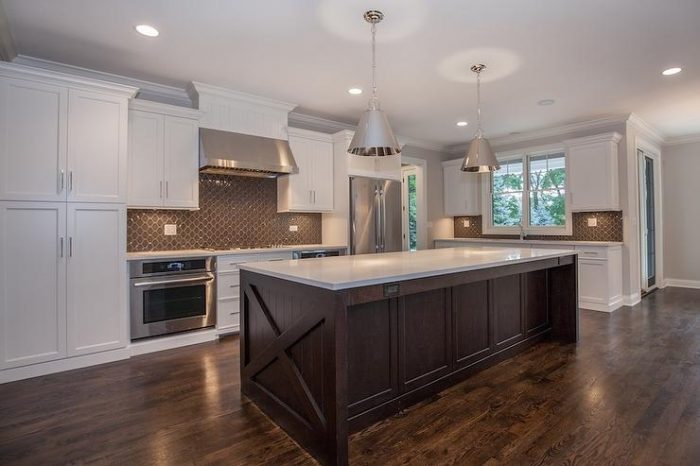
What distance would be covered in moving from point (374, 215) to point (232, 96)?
2.30 m

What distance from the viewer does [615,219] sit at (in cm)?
555

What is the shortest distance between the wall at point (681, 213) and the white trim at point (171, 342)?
7.54m

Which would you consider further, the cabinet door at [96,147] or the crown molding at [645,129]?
the crown molding at [645,129]

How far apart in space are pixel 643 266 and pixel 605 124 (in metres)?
2.35

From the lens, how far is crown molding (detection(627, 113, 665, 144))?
5.46 meters

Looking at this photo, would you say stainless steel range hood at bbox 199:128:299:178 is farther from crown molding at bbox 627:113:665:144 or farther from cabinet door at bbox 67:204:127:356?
crown molding at bbox 627:113:665:144

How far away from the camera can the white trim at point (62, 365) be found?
2.99 meters

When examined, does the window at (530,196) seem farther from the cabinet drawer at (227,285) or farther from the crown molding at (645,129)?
the cabinet drawer at (227,285)

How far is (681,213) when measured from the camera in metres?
6.71

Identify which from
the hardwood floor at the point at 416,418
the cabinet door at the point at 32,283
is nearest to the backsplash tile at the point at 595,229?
the hardwood floor at the point at 416,418

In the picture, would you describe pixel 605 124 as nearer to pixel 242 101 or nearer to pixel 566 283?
pixel 566 283

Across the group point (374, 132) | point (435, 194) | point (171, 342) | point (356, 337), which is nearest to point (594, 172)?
point (435, 194)

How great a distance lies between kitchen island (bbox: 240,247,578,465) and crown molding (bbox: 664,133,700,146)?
544cm

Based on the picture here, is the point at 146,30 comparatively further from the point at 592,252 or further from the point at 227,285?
the point at 592,252
